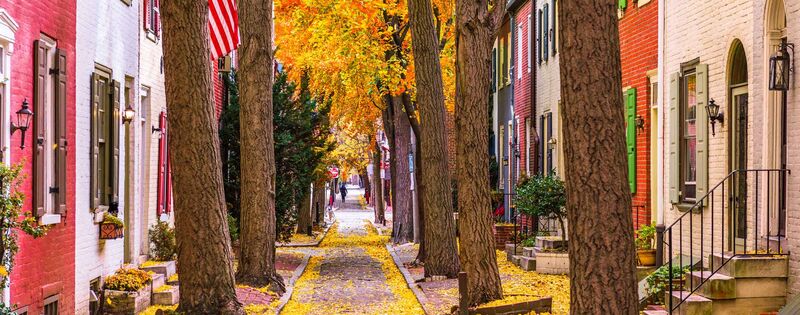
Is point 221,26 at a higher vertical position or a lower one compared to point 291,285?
higher

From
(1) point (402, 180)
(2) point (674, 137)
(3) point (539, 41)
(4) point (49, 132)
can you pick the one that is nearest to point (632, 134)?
(2) point (674, 137)

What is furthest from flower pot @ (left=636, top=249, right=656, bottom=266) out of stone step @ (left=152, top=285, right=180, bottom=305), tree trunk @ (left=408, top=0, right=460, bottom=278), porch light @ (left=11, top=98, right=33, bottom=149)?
porch light @ (left=11, top=98, right=33, bottom=149)

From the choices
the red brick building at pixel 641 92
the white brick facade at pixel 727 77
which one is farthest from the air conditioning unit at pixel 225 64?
the white brick facade at pixel 727 77

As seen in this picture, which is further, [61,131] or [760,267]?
[61,131]

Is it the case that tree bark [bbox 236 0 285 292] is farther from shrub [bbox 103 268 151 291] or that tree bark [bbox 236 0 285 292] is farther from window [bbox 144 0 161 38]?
shrub [bbox 103 268 151 291]

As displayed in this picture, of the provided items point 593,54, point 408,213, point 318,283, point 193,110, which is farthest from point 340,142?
point 593,54

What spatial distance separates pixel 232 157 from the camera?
28.9m

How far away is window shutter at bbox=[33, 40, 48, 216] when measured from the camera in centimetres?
1279

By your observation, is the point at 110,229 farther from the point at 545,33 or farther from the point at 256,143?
the point at 545,33

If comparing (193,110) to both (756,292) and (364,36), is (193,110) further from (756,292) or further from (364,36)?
(364,36)

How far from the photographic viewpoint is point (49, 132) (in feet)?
44.8

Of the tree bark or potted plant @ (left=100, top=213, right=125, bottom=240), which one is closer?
potted plant @ (left=100, top=213, right=125, bottom=240)

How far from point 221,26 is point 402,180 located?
12676mm

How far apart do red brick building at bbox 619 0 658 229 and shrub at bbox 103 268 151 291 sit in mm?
8124
